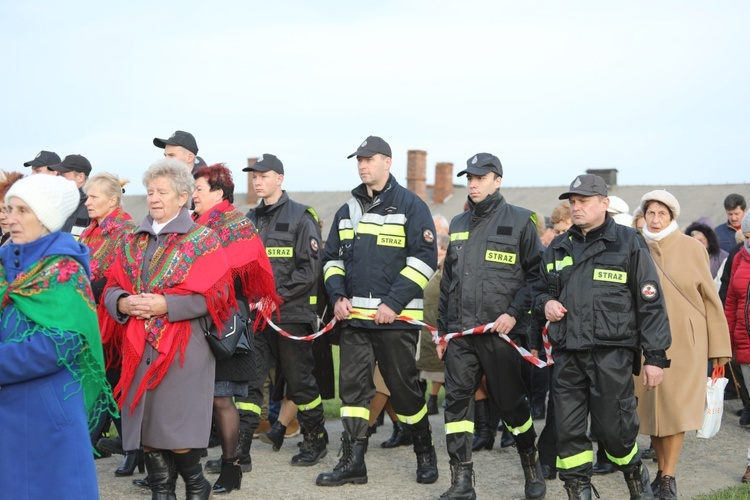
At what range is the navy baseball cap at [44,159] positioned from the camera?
957cm

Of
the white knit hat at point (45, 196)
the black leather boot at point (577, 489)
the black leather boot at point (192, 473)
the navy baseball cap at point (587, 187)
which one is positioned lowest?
the black leather boot at point (577, 489)

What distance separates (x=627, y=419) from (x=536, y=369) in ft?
12.6

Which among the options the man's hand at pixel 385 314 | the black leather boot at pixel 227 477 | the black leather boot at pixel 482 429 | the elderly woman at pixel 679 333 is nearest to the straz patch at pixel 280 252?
the man's hand at pixel 385 314

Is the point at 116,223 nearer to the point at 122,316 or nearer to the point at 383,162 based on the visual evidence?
the point at 122,316

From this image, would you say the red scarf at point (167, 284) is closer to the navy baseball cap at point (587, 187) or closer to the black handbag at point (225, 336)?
the black handbag at point (225, 336)

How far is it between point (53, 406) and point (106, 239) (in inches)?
104

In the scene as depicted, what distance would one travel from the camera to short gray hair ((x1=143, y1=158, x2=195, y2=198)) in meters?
5.97

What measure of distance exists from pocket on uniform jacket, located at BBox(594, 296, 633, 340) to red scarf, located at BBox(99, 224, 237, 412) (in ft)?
8.17

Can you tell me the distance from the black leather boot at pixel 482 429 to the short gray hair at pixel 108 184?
3936 millimetres

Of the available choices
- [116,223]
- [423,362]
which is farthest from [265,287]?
[423,362]

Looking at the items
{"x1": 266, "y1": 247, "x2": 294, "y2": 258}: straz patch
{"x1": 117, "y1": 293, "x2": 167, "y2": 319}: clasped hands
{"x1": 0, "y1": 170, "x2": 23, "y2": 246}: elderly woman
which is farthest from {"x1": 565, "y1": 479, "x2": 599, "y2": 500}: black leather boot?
{"x1": 0, "y1": 170, "x2": 23, "y2": 246}: elderly woman

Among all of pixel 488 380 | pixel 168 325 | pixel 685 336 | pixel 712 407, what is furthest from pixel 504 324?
pixel 168 325

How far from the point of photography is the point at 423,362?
10336 mm

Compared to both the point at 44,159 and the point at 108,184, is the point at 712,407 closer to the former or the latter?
the point at 108,184
